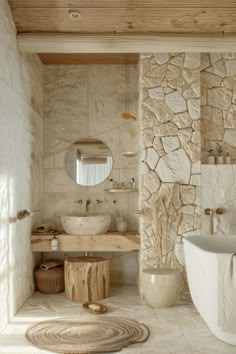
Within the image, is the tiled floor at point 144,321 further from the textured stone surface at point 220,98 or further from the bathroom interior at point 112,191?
the textured stone surface at point 220,98

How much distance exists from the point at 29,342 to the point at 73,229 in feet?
6.21

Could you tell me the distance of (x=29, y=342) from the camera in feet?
13.4

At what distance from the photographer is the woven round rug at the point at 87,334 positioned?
3.90 metres

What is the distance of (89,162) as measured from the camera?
6512 mm

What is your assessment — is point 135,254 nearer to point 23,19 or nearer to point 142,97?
point 142,97

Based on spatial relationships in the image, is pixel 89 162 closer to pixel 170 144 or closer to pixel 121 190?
pixel 121 190

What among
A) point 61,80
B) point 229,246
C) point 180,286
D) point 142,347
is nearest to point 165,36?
point 61,80

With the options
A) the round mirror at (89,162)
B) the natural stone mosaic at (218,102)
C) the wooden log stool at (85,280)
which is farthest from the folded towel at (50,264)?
the natural stone mosaic at (218,102)

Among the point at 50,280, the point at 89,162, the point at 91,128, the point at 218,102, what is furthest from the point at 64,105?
the point at 50,280

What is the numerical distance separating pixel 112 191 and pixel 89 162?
63 centimetres

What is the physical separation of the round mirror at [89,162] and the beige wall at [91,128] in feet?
0.27

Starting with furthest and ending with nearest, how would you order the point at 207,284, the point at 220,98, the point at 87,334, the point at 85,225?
1. the point at 220,98
2. the point at 85,225
3. the point at 87,334
4. the point at 207,284

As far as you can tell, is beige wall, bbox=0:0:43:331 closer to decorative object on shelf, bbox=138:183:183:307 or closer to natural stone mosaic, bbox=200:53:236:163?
decorative object on shelf, bbox=138:183:183:307

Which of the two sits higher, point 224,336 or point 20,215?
point 20,215
